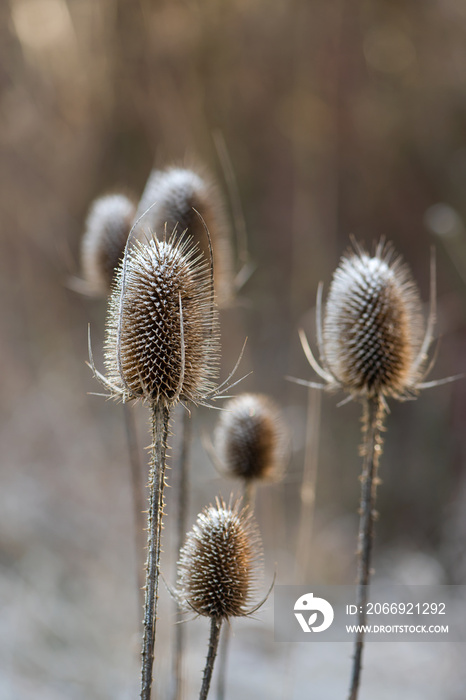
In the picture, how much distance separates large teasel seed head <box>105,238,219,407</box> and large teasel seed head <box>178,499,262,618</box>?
38 cm

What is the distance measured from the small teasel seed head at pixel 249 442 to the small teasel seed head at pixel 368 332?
40 cm

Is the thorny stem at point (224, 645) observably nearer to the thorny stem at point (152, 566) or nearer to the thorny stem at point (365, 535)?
the thorny stem at point (365, 535)

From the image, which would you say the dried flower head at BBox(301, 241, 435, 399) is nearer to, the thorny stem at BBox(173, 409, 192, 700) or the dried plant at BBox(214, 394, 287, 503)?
the dried plant at BBox(214, 394, 287, 503)

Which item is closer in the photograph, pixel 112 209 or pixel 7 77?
pixel 112 209

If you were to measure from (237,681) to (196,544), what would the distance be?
2.82m

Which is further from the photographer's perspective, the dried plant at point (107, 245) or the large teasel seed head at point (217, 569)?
the dried plant at point (107, 245)

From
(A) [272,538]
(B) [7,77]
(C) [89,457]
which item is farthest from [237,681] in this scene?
(B) [7,77]

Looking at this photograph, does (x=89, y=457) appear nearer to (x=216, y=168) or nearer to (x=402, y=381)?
(x=216, y=168)

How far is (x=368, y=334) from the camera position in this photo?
7.14 feet

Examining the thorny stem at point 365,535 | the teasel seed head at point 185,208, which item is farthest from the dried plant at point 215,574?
the teasel seed head at point 185,208

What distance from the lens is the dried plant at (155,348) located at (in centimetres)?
161

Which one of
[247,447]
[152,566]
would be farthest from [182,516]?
[152,566]

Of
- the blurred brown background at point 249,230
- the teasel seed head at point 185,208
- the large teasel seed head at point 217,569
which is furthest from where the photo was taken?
the blurred brown background at point 249,230

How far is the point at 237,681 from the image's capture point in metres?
4.05
